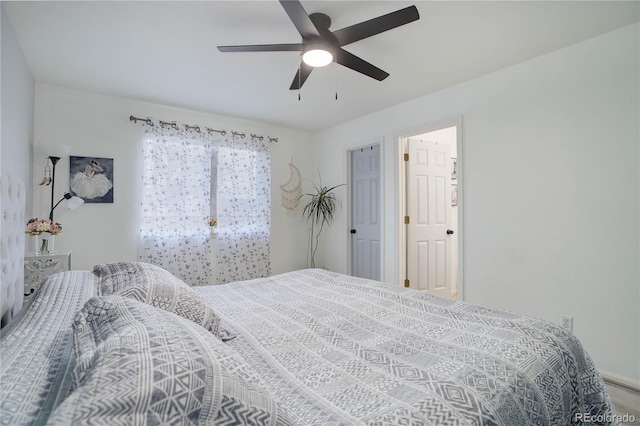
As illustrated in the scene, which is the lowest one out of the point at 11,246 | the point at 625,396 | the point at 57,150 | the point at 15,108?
the point at 625,396

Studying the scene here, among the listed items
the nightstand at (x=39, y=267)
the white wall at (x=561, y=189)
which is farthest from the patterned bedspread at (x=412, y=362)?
the nightstand at (x=39, y=267)

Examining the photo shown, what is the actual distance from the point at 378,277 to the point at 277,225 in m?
1.70

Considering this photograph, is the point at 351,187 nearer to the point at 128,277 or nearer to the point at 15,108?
the point at 128,277

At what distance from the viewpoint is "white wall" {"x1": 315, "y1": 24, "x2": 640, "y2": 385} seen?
2.14 meters

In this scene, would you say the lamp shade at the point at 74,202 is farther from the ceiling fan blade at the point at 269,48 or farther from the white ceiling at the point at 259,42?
the ceiling fan blade at the point at 269,48

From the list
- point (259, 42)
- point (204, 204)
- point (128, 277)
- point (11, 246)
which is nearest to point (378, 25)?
point (259, 42)

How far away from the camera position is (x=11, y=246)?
1.48 metres

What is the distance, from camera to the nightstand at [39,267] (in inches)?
92.5

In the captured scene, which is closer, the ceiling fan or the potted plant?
the ceiling fan

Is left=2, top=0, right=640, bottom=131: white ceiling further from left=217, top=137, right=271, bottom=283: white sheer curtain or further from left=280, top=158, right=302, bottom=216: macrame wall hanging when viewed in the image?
left=280, top=158, right=302, bottom=216: macrame wall hanging

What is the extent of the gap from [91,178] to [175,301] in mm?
2897

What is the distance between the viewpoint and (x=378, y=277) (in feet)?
13.3

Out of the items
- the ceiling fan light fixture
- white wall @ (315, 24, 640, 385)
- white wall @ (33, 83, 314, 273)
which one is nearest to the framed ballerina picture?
white wall @ (33, 83, 314, 273)

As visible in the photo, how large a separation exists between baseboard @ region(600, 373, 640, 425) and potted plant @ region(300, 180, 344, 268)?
3.36 m
